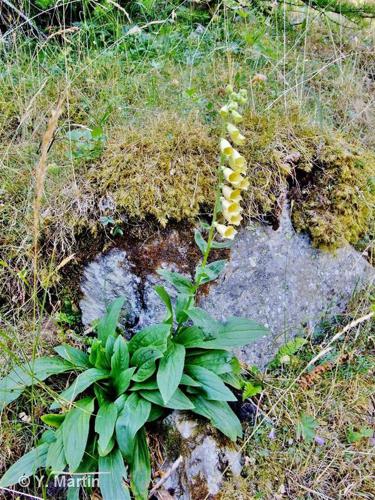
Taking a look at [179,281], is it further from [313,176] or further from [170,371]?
[313,176]

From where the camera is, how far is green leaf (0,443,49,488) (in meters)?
1.76

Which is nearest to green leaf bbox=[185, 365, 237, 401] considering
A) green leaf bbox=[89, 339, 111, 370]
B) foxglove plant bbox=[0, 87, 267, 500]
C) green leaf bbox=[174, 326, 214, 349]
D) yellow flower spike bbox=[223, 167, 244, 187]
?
foxglove plant bbox=[0, 87, 267, 500]

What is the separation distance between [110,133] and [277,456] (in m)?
2.06

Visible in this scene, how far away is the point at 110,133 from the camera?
8.45ft

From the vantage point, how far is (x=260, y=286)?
240cm

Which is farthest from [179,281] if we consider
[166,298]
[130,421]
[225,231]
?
[130,421]

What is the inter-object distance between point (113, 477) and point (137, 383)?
40 cm

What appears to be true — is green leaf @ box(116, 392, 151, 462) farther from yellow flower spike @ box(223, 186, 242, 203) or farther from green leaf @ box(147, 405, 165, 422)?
yellow flower spike @ box(223, 186, 242, 203)

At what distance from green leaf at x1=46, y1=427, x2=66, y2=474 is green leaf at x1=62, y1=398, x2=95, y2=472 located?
52 mm

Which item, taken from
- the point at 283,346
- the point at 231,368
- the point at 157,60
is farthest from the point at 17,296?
the point at 157,60

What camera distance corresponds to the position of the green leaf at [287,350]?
232 cm

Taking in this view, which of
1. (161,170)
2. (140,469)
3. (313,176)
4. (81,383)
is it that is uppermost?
(161,170)

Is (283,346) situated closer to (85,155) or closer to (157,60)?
(85,155)

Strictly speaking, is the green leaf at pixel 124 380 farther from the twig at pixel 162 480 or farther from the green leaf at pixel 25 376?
the twig at pixel 162 480
